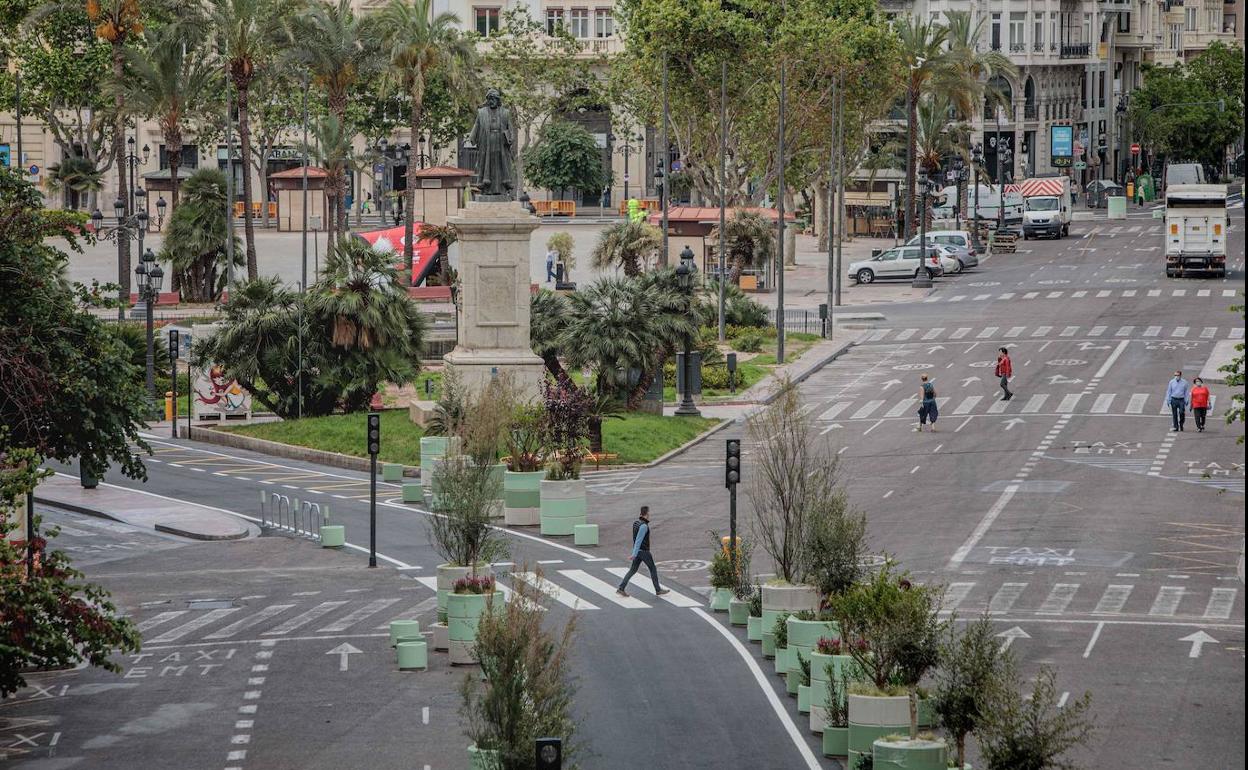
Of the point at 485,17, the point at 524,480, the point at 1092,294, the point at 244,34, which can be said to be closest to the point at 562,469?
the point at 524,480

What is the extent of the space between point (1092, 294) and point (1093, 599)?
51.1 m

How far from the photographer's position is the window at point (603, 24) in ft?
420

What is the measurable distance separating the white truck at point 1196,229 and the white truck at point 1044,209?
2261 centimetres

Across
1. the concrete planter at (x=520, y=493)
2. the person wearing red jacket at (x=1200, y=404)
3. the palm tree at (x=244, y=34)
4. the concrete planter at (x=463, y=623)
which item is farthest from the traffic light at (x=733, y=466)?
the palm tree at (x=244, y=34)

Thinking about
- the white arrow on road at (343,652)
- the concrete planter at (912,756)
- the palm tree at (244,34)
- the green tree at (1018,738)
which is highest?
the palm tree at (244,34)

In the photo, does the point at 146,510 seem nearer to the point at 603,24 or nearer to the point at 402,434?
the point at 402,434

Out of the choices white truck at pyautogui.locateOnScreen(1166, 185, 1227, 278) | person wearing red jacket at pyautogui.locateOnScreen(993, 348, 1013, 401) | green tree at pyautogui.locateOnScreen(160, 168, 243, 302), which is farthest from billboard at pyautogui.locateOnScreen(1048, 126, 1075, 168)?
person wearing red jacket at pyautogui.locateOnScreen(993, 348, 1013, 401)

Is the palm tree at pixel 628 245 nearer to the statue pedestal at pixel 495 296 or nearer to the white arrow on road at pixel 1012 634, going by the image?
the statue pedestal at pixel 495 296

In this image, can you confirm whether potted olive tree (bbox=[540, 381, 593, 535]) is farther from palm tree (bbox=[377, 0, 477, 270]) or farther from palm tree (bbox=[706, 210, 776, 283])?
palm tree (bbox=[377, 0, 477, 270])

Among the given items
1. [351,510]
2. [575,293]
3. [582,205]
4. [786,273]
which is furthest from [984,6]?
[351,510]

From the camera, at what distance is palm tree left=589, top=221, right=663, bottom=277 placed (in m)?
78.7

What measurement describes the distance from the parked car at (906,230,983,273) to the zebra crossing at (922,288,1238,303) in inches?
368

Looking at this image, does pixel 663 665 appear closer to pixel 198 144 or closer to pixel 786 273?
pixel 786 273

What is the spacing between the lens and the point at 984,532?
130 feet
